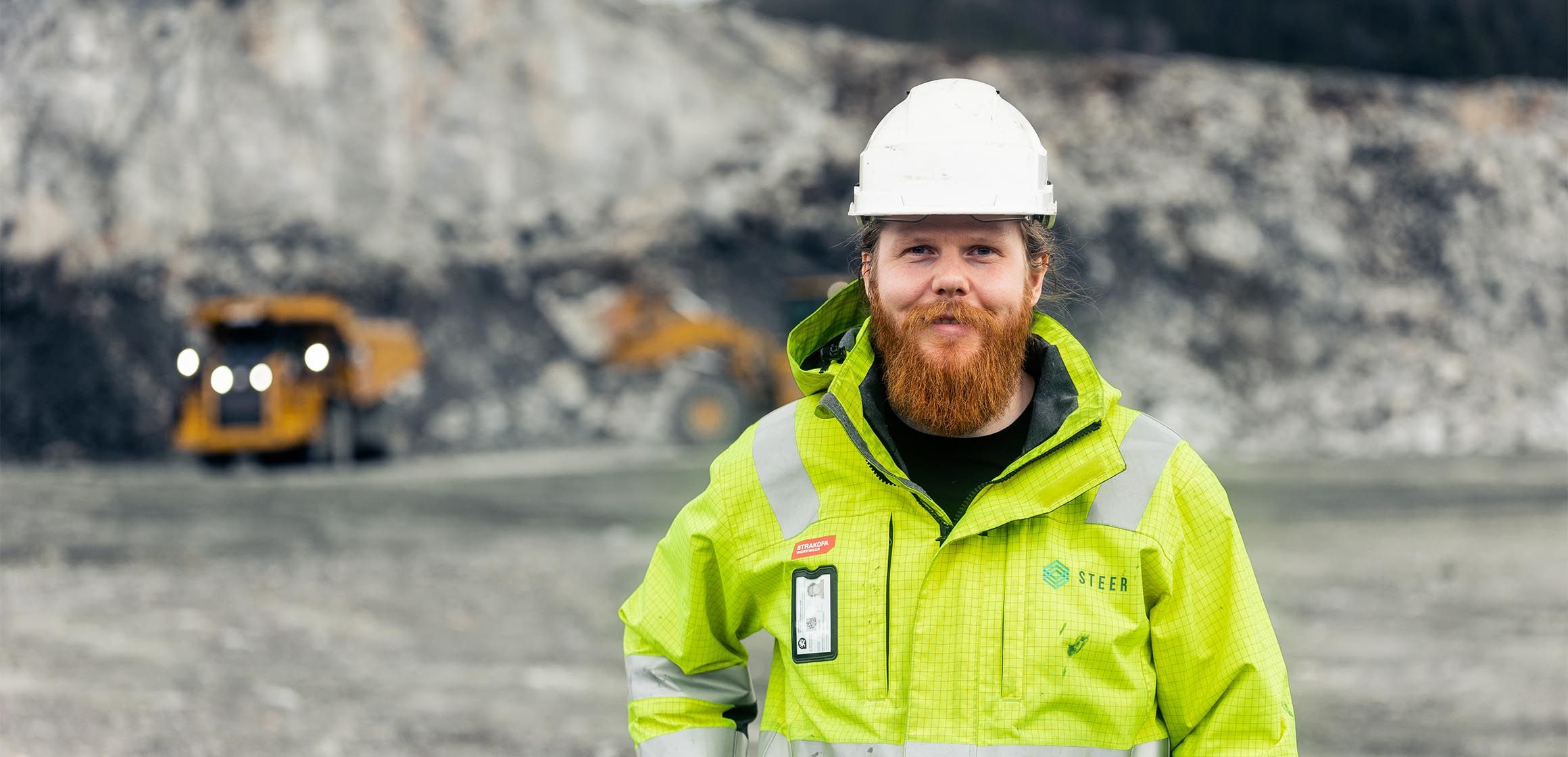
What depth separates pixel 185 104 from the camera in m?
25.7

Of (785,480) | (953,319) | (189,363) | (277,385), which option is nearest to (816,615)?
(785,480)

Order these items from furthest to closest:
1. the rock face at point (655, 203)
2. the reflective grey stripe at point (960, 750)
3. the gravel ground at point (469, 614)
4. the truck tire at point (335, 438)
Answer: the rock face at point (655, 203), the truck tire at point (335, 438), the gravel ground at point (469, 614), the reflective grey stripe at point (960, 750)

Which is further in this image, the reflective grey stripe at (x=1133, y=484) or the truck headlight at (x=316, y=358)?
the truck headlight at (x=316, y=358)

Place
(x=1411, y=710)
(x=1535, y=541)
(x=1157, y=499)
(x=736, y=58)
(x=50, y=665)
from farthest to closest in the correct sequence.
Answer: (x=736, y=58), (x=1535, y=541), (x=50, y=665), (x=1411, y=710), (x=1157, y=499)

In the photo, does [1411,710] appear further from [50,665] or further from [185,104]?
[185,104]

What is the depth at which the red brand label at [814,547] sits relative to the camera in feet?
6.45

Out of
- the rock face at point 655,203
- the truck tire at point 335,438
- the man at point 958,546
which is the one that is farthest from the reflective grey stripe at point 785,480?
Answer: the rock face at point 655,203

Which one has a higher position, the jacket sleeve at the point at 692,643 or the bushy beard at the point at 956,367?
the bushy beard at the point at 956,367

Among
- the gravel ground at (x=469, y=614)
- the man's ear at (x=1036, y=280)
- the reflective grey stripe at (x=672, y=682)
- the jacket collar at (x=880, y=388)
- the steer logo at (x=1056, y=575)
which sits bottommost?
the gravel ground at (x=469, y=614)

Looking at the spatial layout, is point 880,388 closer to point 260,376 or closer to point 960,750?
point 960,750

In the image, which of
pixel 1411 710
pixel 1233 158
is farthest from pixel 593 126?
pixel 1411 710

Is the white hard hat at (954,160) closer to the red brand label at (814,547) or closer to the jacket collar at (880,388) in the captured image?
the jacket collar at (880,388)

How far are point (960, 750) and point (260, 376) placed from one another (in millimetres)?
15401

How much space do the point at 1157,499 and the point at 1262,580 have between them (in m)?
8.10
